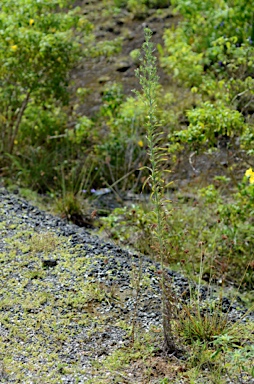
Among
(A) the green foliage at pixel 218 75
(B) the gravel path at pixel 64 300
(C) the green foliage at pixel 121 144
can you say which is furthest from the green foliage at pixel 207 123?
(C) the green foliage at pixel 121 144

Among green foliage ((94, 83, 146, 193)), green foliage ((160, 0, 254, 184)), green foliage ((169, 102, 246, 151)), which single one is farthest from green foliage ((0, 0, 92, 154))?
green foliage ((169, 102, 246, 151))

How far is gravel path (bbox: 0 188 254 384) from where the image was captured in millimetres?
3293

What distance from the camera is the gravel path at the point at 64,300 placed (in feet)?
10.8

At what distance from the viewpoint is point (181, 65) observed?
6375mm

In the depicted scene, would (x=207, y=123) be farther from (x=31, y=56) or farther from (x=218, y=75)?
(x=31, y=56)

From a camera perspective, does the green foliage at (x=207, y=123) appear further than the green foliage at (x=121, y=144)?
No

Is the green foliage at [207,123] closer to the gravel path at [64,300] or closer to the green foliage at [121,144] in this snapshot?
the gravel path at [64,300]

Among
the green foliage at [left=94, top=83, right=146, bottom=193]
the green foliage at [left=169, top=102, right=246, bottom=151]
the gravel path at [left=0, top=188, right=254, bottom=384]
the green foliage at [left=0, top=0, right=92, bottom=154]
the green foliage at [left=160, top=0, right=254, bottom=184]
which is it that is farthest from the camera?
the green foliage at [left=94, top=83, right=146, bottom=193]

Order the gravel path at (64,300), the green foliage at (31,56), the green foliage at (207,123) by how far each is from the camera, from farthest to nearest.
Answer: the green foliage at (31,56), the green foliage at (207,123), the gravel path at (64,300)

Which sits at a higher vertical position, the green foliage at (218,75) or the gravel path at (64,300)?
the green foliage at (218,75)

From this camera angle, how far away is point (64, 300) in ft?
12.5

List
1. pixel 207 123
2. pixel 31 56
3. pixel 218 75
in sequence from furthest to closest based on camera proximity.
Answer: pixel 218 75 → pixel 31 56 → pixel 207 123

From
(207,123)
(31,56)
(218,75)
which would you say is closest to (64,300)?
(207,123)

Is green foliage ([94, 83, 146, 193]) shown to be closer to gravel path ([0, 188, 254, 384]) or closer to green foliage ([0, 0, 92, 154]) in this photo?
green foliage ([0, 0, 92, 154])
